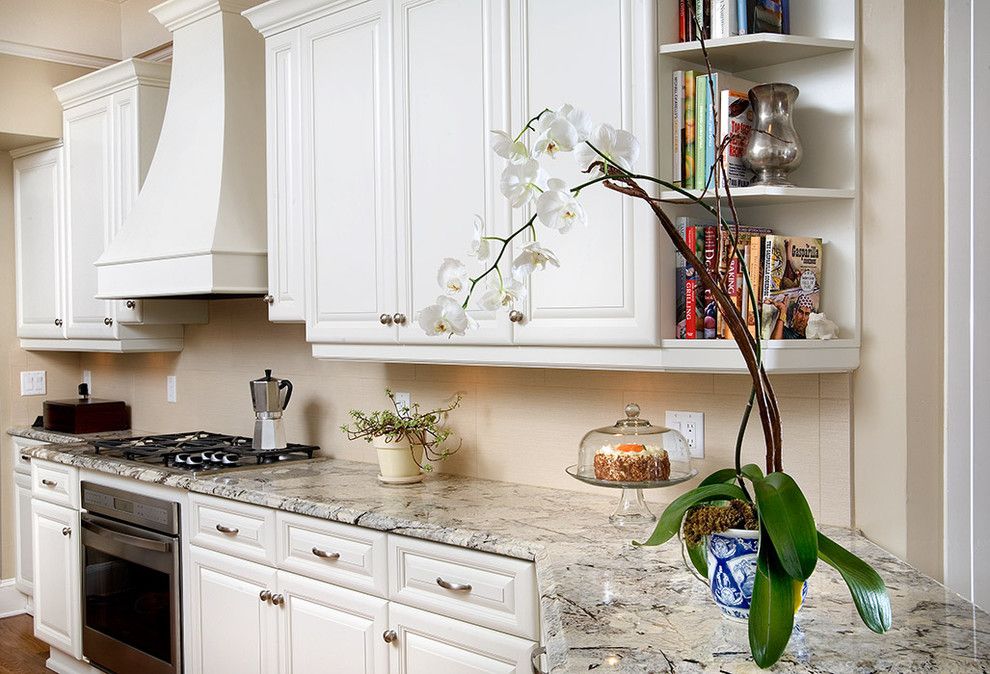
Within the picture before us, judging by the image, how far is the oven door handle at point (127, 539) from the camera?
10.5ft

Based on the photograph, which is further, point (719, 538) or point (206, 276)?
point (206, 276)

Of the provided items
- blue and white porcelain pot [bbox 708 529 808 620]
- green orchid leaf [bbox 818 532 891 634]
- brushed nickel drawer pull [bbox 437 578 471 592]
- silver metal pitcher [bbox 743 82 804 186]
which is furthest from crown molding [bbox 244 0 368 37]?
green orchid leaf [bbox 818 532 891 634]

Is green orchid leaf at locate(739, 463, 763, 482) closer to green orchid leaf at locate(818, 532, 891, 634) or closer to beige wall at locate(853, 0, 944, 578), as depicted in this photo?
green orchid leaf at locate(818, 532, 891, 634)

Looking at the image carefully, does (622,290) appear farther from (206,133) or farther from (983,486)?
(206,133)

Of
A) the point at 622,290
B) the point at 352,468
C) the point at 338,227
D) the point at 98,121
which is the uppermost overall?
the point at 98,121

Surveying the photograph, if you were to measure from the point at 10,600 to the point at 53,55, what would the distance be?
2621 mm

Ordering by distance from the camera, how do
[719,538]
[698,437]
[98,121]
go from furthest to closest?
[98,121], [698,437], [719,538]

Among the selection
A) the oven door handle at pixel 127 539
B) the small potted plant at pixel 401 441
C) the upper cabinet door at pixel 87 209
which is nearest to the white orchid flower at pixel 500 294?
the small potted plant at pixel 401 441

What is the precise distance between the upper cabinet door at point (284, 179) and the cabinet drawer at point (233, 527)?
63 centimetres

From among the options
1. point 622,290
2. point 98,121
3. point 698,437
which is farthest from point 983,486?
point 98,121

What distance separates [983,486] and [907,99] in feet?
2.73

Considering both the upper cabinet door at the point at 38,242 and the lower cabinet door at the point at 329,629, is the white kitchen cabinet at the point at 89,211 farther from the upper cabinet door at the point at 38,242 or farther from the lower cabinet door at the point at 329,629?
the lower cabinet door at the point at 329,629

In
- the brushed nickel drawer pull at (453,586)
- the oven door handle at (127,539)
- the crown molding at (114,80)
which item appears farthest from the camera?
the crown molding at (114,80)

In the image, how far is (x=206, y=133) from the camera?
136 inches
